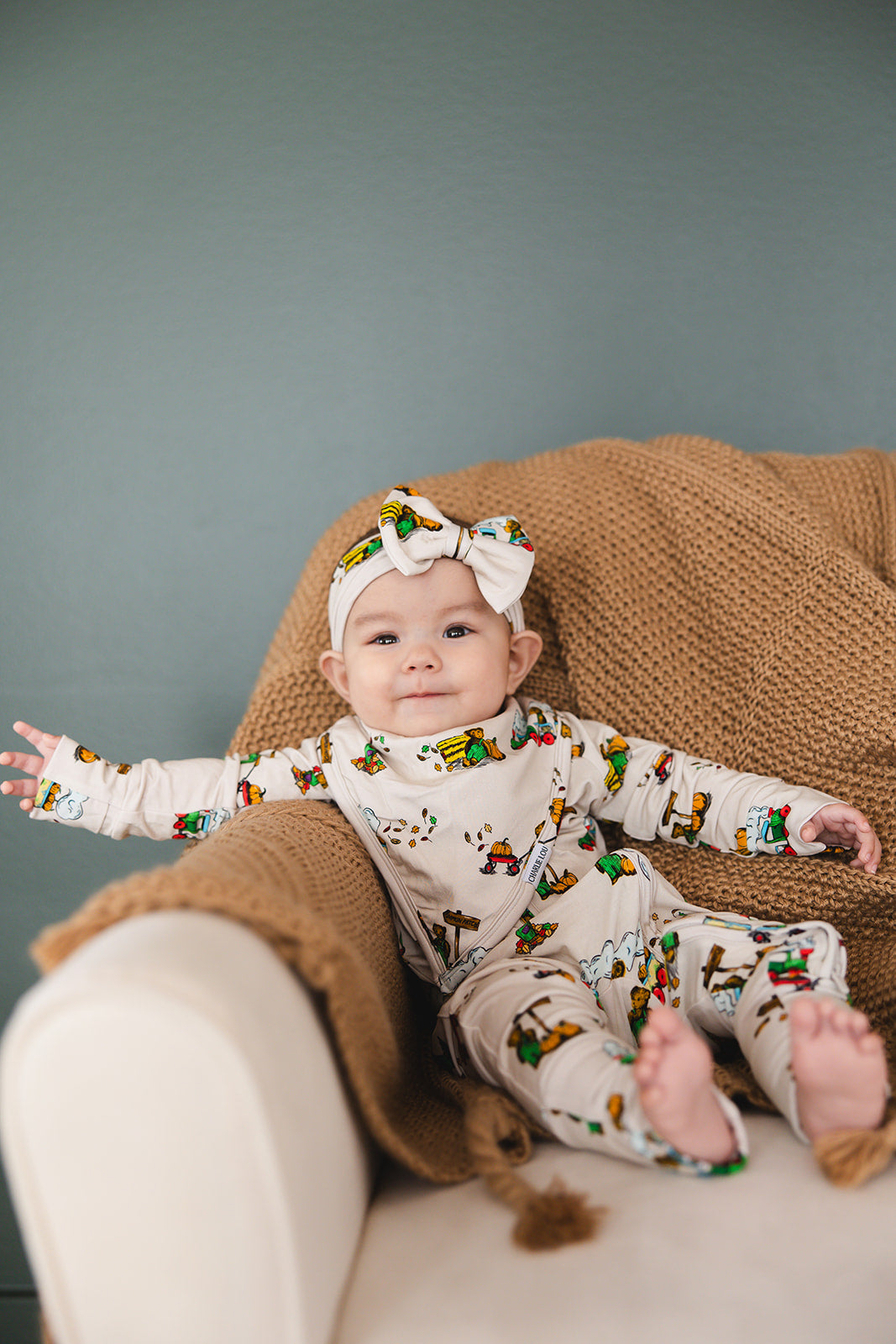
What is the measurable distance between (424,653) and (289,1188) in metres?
0.59

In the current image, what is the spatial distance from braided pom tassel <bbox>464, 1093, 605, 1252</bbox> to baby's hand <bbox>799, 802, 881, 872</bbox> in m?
0.44

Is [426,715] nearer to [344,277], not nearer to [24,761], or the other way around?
[24,761]

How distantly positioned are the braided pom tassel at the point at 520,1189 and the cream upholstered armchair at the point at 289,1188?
0.01 meters

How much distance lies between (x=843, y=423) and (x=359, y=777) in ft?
3.38

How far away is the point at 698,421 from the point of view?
5.09 feet

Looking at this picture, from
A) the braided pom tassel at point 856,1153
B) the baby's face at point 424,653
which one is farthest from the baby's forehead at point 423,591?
the braided pom tassel at point 856,1153

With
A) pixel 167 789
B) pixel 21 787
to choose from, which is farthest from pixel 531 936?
pixel 21 787

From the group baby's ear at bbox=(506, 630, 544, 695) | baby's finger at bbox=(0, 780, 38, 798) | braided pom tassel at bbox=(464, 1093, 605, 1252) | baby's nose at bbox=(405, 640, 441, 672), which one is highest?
baby's nose at bbox=(405, 640, 441, 672)

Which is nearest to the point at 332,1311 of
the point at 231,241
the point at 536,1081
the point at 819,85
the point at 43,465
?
the point at 536,1081

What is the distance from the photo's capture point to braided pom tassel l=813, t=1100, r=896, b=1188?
67 centimetres

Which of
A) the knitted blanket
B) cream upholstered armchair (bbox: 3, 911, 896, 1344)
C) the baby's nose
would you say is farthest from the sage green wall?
cream upholstered armchair (bbox: 3, 911, 896, 1344)

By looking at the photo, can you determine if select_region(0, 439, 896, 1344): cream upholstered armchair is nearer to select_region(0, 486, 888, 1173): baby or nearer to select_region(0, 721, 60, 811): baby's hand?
select_region(0, 486, 888, 1173): baby

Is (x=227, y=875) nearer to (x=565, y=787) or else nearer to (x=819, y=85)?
(x=565, y=787)

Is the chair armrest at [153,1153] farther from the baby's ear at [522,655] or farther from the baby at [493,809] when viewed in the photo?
the baby's ear at [522,655]
